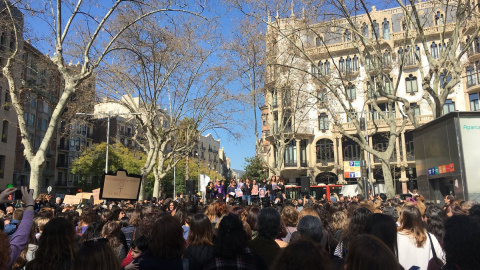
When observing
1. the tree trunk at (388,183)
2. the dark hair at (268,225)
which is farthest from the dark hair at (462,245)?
the tree trunk at (388,183)

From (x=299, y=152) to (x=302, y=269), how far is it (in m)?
45.5

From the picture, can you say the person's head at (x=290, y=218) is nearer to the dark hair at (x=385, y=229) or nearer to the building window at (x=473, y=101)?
the dark hair at (x=385, y=229)

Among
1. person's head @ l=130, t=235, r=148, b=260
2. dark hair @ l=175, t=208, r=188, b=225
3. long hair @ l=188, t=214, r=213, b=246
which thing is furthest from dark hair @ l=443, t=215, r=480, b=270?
dark hair @ l=175, t=208, r=188, b=225

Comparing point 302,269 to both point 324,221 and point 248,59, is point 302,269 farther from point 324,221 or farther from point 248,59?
point 248,59

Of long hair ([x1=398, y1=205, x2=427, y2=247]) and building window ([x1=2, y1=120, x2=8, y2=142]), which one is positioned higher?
building window ([x1=2, y1=120, x2=8, y2=142])

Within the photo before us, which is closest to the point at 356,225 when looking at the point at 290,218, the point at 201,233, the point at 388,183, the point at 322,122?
the point at 290,218

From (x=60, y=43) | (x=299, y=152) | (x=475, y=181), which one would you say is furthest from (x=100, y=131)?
(x=475, y=181)

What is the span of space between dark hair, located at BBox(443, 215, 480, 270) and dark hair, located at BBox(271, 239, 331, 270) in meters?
0.88

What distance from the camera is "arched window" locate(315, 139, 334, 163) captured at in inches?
1834

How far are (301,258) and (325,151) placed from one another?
4523 cm

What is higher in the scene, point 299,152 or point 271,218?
point 299,152

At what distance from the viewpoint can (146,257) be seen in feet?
12.1

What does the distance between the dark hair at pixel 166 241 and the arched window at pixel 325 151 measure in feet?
144

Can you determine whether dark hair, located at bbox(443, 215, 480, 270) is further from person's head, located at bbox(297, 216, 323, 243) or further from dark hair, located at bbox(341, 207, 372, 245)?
dark hair, located at bbox(341, 207, 372, 245)
